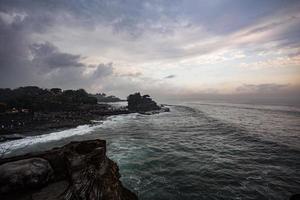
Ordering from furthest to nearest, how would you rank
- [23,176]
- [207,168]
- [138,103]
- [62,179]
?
[138,103] < [207,168] < [62,179] < [23,176]

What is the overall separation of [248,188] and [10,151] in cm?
3365

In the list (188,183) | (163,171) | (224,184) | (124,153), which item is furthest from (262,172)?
(124,153)

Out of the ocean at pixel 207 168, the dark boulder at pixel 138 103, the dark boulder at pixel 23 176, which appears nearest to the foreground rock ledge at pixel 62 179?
the dark boulder at pixel 23 176

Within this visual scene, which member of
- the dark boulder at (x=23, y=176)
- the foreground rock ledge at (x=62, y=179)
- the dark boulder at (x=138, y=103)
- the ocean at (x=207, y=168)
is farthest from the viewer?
the dark boulder at (x=138, y=103)

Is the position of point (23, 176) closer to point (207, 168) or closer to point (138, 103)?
point (207, 168)

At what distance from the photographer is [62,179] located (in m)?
8.66

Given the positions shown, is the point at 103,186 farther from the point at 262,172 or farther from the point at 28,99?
the point at 28,99

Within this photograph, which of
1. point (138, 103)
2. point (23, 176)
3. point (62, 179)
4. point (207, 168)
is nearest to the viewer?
point (23, 176)

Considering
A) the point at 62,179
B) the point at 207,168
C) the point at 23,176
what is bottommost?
the point at 207,168

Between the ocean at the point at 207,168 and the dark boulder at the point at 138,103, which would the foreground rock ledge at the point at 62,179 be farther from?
the dark boulder at the point at 138,103

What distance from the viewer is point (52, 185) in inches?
318

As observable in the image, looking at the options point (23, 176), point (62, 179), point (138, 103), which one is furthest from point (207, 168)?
point (138, 103)

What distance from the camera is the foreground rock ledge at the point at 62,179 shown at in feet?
24.1

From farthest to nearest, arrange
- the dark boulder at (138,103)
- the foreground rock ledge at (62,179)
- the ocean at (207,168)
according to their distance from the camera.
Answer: the dark boulder at (138,103)
the ocean at (207,168)
the foreground rock ledge at (62,179)
